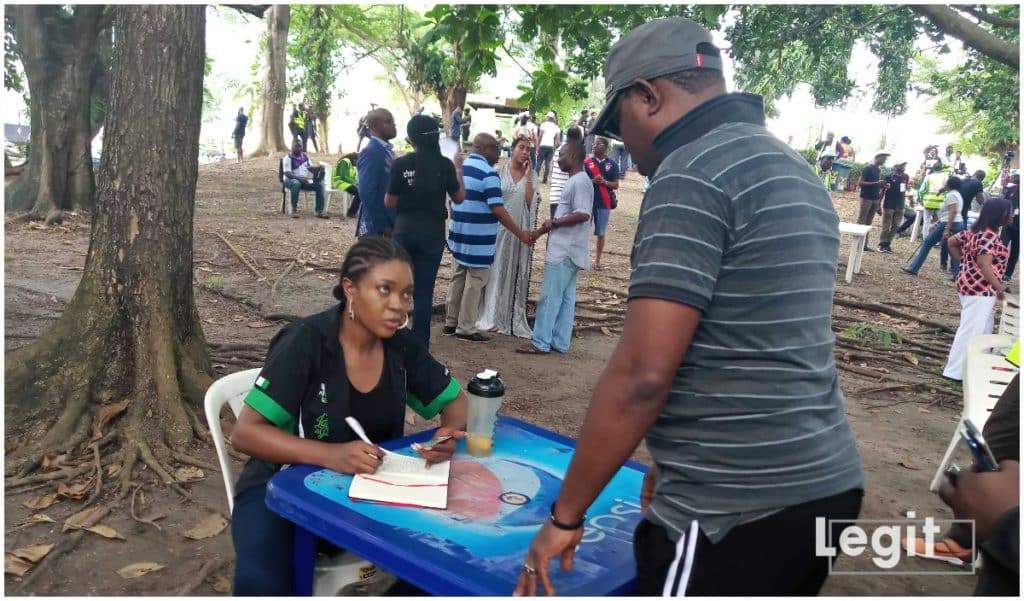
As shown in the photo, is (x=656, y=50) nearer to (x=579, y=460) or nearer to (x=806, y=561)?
(x=579, y=460)

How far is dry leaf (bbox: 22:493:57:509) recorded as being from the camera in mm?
3414

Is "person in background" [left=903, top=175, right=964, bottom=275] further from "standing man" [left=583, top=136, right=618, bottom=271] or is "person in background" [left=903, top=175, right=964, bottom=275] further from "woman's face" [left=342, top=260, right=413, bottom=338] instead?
"woman's face" [left=342, top=260, right=413, bottom=338]

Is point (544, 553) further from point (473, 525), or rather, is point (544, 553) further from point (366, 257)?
point (366, 257)

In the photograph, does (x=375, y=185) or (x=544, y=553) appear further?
(x=375, y=185)

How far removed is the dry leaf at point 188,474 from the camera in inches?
147

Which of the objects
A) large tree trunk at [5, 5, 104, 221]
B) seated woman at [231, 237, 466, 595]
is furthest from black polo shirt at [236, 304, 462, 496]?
large tree trunk at [5, 5, 104, 221]

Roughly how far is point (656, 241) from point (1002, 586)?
3.88 ft

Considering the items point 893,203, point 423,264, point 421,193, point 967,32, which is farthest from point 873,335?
point 893,203

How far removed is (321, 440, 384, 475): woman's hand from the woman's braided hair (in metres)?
0.58

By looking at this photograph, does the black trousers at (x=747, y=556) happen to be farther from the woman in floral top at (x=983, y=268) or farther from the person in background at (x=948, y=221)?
the person in background at (x=948, y=221)

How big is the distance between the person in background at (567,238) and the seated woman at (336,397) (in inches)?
155

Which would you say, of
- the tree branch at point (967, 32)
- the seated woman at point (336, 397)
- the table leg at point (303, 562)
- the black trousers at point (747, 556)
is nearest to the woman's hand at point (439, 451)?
the seated woman at point (336, 397)

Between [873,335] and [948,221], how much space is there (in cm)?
438

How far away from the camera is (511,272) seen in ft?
23.5
